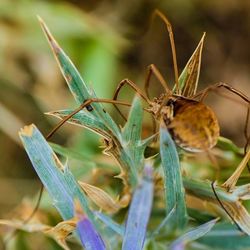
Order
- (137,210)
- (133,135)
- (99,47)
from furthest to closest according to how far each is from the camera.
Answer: (99,47), (133,135), (137,210)

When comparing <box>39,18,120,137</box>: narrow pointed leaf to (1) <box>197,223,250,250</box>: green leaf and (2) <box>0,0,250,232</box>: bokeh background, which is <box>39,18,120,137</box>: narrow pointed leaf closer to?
(1) <box>197,223,250,250</box>: green leaf

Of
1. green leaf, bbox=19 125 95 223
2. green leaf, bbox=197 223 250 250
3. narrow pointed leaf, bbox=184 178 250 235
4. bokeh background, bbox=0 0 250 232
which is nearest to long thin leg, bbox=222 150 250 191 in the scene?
narrow pointed leaf, bbox=184 178 250 235

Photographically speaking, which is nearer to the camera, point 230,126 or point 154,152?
point 154,152

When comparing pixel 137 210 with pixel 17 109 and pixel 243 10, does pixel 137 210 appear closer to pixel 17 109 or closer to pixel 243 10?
pixel 17 109

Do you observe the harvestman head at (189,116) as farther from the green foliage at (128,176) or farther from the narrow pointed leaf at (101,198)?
the narrow pointed leaf at (101,198)

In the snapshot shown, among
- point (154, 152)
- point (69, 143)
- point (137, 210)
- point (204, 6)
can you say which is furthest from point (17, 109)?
point (137, 210)

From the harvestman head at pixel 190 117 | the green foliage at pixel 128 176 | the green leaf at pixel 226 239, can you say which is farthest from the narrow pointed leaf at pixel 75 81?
the green leaf at pixel 226 239
